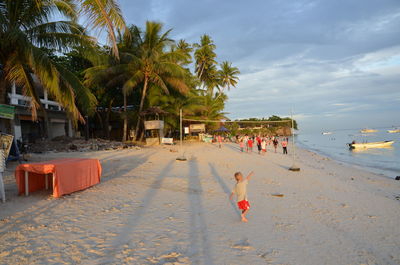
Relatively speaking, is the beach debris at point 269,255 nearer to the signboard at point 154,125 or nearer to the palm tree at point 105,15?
the palm tree at point 105,15

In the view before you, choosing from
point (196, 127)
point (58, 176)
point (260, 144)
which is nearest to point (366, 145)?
point (260, 144)

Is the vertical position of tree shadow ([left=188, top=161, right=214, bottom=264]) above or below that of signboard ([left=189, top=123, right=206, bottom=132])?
below

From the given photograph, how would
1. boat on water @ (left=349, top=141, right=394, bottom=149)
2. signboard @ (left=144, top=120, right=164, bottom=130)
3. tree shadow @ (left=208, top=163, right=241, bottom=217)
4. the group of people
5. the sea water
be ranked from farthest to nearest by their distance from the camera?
boat on water @ (left=349, top=141, right=394, bottom=149), signboard @ (left=144, top=120, right=164, bottom=130), the group of people, the sea water, tree shadow @ (left=208, top=163, right=241, bottom=217)

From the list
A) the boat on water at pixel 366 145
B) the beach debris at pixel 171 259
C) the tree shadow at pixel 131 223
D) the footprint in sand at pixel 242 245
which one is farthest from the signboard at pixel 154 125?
the boat on water at pixel 366 145

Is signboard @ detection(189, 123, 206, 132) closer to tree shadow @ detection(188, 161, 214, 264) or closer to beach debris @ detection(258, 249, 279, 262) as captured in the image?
tree shadow @ detection(188, 161, 214, 264)

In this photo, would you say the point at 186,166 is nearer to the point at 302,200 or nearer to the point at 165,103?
the point at 302,200

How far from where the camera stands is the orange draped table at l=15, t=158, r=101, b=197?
19.5ft

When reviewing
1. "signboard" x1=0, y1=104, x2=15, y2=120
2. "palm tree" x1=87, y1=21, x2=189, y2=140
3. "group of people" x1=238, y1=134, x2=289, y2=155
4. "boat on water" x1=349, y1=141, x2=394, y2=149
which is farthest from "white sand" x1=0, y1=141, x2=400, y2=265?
"boat on water" x1=349, y1=141, x2=394, y2=149

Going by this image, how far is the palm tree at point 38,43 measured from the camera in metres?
7.68

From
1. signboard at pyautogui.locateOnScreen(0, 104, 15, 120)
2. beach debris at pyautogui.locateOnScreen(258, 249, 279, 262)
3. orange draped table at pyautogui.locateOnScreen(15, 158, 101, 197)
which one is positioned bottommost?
beach debris at pyautogui.locateOnScreen(258, 249, 279, 262)

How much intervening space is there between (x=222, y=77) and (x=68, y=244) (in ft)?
143

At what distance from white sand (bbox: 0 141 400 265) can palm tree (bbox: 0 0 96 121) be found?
2935 millimetres

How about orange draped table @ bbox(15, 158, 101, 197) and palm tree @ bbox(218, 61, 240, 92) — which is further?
palm tree @ bbox(218, 61, 240, 92)

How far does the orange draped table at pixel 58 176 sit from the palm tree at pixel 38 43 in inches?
96.8
